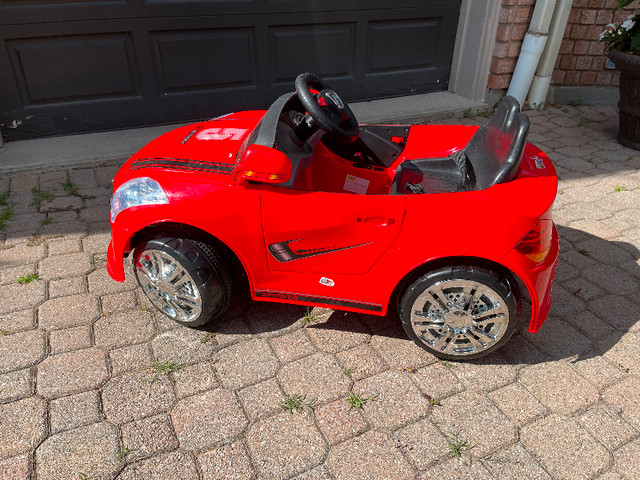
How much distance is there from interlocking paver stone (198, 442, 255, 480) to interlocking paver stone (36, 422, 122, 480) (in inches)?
14.9

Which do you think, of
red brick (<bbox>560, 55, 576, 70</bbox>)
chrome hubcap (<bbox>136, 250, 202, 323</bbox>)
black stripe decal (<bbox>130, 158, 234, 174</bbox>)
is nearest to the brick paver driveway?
chrome hubcap (<bbox>136, 250, 202, 323</bbox>)

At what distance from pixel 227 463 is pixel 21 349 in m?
1.41

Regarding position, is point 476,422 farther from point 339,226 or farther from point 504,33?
point 504,33

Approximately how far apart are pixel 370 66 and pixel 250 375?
460 cm

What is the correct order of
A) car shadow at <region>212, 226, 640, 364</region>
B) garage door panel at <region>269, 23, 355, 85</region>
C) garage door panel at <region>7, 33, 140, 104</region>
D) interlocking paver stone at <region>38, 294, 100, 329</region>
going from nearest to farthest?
car shadow at <region>212, 226, 640, 364</region> → interlocking paver stone at <region>38, 294, 100, 329</region> → garage door panel at <region>7, 33, 140, 104</region> → garage door panel at <region>269, 23, 355, 85</region>

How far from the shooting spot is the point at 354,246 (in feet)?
8.09

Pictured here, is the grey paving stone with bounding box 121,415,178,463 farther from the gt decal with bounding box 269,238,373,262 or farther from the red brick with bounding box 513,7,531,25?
the red brick with bounding box 513,7,531,25

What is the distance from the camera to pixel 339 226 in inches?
95.3

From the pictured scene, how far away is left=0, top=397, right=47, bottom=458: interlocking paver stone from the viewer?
7.25ft

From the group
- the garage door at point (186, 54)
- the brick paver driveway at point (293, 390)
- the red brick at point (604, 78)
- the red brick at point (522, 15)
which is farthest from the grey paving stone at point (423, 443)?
the red brick at point (604, 78)

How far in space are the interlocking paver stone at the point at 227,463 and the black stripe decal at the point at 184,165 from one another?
1330 millimetres

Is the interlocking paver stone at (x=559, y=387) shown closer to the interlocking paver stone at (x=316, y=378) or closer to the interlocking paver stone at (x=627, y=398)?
the interlocking paver stone at (x=627, y=398)

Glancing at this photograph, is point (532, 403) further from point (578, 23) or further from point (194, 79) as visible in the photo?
point (578, 23)

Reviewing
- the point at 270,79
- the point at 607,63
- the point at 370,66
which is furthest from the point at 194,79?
the point at 607,63
